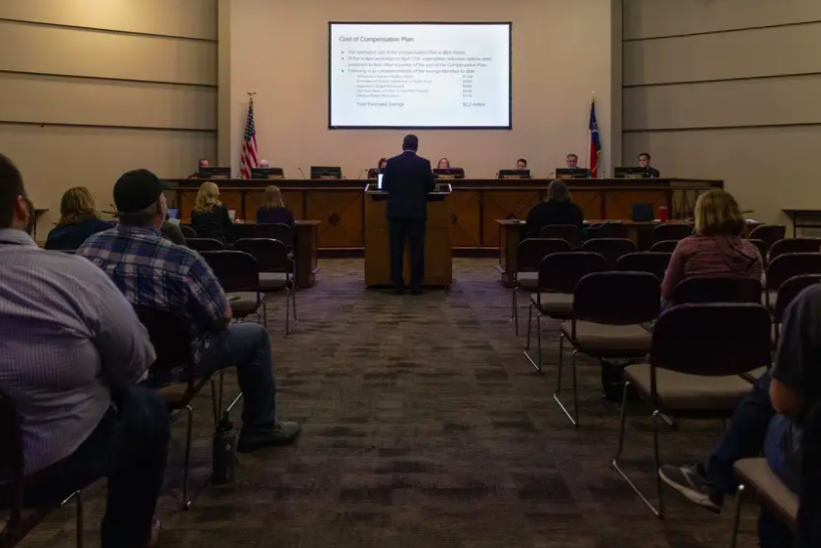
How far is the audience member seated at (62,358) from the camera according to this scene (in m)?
1.75

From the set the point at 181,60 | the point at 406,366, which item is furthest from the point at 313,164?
the point at 406,366

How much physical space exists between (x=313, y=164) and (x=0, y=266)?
11510mm

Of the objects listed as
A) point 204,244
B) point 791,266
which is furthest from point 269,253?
point 791,266

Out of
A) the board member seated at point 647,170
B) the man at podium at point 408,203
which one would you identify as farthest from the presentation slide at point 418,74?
the man at podium at point 408,203

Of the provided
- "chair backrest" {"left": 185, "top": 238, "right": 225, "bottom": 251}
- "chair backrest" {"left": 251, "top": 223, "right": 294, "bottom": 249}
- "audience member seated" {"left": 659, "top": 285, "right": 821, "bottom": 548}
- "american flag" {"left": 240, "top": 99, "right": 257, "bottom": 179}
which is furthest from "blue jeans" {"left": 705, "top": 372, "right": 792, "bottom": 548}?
"american flag" {"left": 240, "top": 99, "right": 257, "bottom": 179}

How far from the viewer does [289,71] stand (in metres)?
12.9

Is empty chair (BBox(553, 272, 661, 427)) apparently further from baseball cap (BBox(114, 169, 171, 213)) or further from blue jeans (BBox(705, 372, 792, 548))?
baseball cap (BBox(114, 169, 171, 213))

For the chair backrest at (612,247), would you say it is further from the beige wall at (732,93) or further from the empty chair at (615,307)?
the beige wall at (732,93)

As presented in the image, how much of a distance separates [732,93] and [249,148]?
320 inches

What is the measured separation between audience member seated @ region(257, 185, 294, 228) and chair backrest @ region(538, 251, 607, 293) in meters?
3.50

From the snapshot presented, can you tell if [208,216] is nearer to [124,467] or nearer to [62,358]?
[124,467]

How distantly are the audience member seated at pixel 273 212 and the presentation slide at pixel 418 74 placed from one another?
5.59 meters

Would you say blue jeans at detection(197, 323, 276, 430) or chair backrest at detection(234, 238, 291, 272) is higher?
chair backrest at detection(234, 238, 291, 272)

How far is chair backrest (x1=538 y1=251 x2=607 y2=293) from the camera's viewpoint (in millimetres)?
4742
